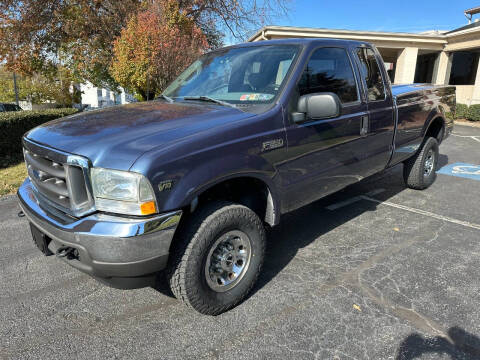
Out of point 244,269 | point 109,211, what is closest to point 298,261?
point 244,269

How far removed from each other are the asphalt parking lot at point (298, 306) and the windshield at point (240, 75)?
1.64 metres

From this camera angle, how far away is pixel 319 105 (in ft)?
9.10

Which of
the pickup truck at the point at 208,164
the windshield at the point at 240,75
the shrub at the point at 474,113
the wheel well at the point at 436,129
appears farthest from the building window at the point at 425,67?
the windshield at the point at 240,75

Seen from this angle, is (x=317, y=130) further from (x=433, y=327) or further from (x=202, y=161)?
(x=433, y=327)

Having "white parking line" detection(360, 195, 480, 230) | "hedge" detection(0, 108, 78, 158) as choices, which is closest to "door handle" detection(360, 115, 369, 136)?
"white parking line" detection(360, 195, 480, 230)

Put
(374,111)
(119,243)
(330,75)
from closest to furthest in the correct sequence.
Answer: (119,243)
(330,75)
(374,111)

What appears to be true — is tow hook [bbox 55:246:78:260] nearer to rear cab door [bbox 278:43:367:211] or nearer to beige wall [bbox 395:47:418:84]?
rear cab door [bbox 278:43:367:211]

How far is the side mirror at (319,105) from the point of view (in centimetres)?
276

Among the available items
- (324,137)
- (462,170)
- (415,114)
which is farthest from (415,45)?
(324,137)

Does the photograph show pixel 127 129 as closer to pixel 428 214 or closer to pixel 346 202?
pixel 346 202

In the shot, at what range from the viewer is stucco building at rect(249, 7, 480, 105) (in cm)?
1691

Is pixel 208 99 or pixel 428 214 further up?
pixel 208 99

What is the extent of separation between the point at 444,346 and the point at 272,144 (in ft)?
5.98

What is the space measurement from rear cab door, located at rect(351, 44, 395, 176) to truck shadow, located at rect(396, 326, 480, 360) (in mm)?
1945
